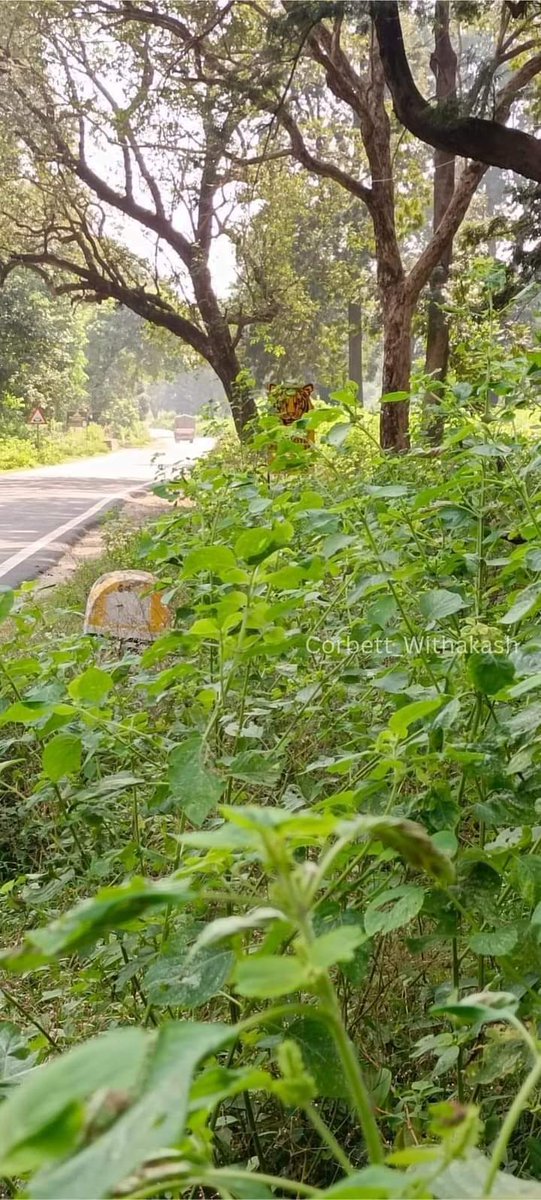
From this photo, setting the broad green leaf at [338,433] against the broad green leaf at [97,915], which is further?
the broad green leaf at [338,433]

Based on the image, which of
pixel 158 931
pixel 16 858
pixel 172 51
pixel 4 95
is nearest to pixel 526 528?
pixel 158 931

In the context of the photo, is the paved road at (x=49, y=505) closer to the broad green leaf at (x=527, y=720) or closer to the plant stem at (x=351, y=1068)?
the broad green leaf at (x=527, y=720)

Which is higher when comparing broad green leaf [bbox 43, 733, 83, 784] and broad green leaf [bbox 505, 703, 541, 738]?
broad green leaf [bbox 505, 703, 541, 738]

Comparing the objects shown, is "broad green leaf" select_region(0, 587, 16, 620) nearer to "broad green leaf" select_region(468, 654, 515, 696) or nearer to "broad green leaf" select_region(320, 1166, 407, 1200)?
"broad green leaf" select_region(468, 654, 515, 696)

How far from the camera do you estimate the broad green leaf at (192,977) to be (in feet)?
2.88

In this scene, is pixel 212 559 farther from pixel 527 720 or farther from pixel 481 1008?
pixel 481 1008

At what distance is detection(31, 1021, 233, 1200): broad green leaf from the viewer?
12.9 inches

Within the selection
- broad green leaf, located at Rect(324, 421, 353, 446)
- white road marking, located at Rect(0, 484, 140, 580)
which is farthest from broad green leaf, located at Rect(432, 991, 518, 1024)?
white road marking, located at Rect(0, 484, 140, 580)

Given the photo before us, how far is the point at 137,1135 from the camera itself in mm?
335

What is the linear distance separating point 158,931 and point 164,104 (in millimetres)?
11210

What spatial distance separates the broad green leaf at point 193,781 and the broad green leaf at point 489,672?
1.02ft

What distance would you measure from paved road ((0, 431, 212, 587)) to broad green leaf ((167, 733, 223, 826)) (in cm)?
361

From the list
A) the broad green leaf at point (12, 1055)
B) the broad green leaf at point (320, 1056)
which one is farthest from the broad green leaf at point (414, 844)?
the broad green leaf at point (12, 1055)

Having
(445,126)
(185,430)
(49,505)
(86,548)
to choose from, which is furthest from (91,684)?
(185,430)
